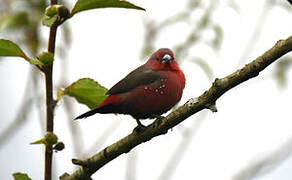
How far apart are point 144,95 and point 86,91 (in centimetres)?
143

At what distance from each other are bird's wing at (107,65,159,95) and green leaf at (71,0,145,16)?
157 cm

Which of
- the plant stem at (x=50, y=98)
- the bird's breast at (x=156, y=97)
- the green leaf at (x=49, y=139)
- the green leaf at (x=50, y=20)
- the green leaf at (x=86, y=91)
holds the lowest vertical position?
the green leaf at (x=49, y=139)

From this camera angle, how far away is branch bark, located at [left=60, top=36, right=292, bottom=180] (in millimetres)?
1576

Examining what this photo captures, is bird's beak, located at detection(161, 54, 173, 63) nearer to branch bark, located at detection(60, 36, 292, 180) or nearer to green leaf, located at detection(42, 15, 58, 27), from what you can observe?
branch bark, located at detection(60, 36, 292, 180)

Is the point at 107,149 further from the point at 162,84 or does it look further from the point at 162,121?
the point at 162,84

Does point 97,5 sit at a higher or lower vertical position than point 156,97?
lower

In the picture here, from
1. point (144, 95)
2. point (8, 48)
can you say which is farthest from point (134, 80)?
point (8, 48)

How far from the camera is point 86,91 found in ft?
5.32

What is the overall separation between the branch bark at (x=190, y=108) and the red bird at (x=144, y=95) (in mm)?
1020

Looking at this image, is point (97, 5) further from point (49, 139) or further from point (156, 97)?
point (156, 97)

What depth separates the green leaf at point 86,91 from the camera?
1.59 meters

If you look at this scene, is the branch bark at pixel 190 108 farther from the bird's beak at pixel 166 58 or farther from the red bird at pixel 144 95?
the bird's beak at pixel 166 58

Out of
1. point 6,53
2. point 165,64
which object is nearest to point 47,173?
point 6,53

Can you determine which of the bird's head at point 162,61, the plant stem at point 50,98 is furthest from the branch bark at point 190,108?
the bird's head at point 162,61
